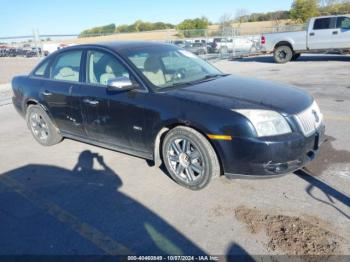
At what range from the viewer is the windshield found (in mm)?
4094

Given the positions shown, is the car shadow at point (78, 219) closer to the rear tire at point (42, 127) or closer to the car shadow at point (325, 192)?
the rear tire at point (42, 127)

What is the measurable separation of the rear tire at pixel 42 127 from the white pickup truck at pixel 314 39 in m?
13.8

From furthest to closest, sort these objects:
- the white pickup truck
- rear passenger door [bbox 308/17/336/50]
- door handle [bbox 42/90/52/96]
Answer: rear passenger door [bbox 308/17/336/50]
the white pickup truck
door handle [bbox 42/90/52/96]

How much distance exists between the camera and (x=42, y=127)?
5.60m

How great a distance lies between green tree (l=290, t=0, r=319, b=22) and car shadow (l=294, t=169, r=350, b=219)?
43.4 metres

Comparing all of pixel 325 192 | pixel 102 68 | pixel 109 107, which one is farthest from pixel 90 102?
pixel 325 192

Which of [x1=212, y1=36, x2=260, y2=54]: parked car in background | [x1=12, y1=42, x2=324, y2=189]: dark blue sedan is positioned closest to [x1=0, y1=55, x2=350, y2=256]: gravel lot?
[x1=12, y1=42, x2=324, y2=189]: dark blue sedan

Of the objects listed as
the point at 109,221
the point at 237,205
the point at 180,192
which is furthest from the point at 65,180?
the point at 237,205

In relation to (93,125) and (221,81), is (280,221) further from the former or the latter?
(93,125)

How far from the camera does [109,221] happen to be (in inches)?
128

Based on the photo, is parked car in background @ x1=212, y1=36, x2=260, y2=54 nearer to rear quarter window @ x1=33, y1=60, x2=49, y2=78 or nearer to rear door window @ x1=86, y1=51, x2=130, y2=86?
rear quarter window @ x1=33, y1=60, x2=49, y2=78

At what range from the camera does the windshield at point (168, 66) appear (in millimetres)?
4094

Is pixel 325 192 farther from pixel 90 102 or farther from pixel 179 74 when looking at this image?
pixel 90 102

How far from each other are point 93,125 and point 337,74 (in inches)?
396
